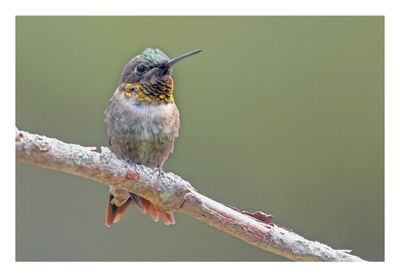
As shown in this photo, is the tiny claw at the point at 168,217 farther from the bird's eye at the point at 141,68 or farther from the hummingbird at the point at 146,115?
the bird's eye at the point at 141,68

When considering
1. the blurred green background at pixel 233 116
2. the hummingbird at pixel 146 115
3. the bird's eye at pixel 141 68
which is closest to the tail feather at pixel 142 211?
the hummingbird at pixel 146 115

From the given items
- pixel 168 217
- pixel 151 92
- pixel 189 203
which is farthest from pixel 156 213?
pixel 151 92

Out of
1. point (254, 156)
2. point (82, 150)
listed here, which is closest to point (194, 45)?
point (254, 156)

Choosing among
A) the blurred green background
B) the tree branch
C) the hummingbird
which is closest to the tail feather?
the hummingbird

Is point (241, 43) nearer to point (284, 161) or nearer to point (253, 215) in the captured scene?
point (284, 161)

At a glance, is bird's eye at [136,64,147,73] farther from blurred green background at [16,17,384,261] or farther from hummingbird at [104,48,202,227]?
blurred green background at [16,17,384,261]

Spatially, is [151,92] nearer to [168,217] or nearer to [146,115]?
[146,115]
